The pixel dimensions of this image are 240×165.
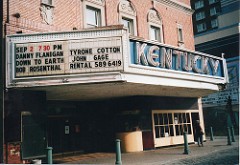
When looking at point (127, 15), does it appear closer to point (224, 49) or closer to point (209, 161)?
point (209, 161)

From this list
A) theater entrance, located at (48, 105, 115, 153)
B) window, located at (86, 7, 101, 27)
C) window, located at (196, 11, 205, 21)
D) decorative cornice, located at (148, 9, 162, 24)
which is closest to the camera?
window, located at (86, 7, 101, 27)

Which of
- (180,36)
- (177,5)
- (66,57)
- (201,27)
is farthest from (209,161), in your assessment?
(201,27)

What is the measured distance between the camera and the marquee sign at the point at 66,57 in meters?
10.3

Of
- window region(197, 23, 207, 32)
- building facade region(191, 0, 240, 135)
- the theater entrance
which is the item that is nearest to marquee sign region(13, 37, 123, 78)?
the theater entrance

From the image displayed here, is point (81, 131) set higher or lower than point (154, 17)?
lower

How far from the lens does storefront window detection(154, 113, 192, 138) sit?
1634 cm

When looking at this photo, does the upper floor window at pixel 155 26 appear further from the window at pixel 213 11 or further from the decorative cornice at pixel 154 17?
the window at pixel 213 11

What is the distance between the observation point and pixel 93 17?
14.1 metres

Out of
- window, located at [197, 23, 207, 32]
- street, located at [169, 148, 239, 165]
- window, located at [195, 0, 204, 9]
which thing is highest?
window, located at [195, 0, 204, 9]

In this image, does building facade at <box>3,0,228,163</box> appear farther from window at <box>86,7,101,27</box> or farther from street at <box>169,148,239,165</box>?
street at <box>169,148,239,165</box>

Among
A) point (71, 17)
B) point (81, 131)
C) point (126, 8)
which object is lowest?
point (81, 131)

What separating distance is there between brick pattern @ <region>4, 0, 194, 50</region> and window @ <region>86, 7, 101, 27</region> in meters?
Answer: 0.45

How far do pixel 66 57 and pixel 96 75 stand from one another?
49.8 inches

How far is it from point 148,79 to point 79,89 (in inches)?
109
